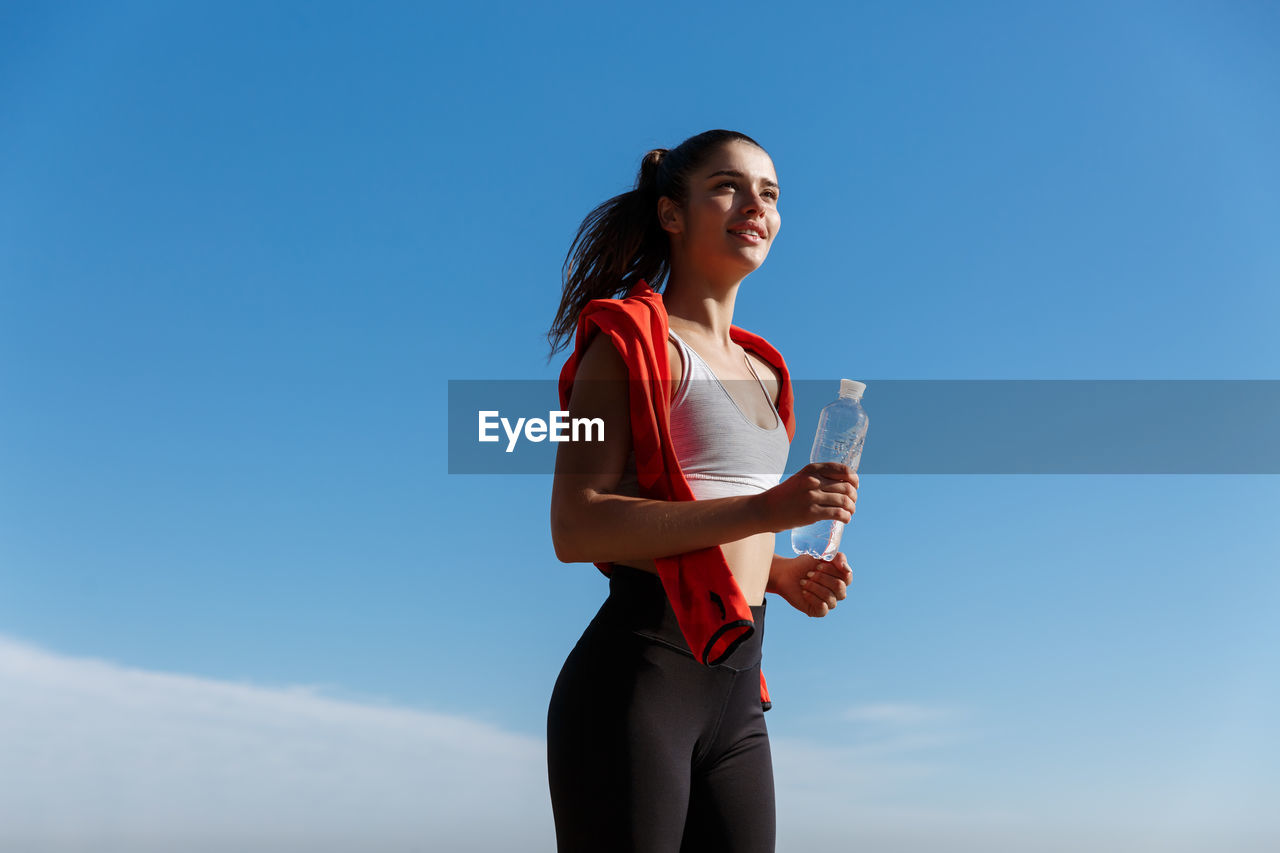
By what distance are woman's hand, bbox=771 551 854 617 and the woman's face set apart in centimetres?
100

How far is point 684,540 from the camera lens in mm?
2703

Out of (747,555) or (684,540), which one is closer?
(684,540)

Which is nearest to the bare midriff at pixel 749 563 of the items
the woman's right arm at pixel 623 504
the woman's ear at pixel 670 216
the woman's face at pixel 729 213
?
the woman's right arm at pixel 623 504

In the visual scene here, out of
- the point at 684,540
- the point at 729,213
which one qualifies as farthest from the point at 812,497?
the point at 729,213

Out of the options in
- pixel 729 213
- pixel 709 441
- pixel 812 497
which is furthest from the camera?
pixel 729 213

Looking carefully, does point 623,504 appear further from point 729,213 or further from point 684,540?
point 729,213

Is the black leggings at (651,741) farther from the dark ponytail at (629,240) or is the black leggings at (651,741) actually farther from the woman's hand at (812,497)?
the dark ponytail at (629,240)

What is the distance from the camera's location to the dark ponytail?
11.5 ft

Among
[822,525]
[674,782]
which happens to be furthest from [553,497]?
[822,525]

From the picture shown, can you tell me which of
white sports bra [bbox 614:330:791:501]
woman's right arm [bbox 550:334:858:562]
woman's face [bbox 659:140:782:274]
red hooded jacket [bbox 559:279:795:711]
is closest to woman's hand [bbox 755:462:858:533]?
woman's right arm [bbox 550:334:858:562]

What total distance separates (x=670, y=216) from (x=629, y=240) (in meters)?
0.16

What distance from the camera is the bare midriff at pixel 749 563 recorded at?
2.95 m

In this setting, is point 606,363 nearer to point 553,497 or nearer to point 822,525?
point 553,497

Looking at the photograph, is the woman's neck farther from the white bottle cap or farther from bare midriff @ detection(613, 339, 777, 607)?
the white bottle cap
